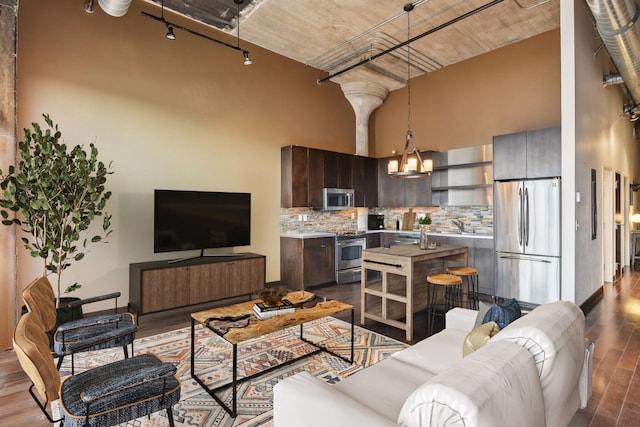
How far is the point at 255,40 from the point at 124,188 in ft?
10.6

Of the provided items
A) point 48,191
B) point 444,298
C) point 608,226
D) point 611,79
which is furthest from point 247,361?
point 608,226

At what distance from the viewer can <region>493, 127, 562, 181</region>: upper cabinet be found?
193 inches

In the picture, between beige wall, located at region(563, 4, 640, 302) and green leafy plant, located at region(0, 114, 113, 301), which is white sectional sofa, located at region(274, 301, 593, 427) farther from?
green leafy plant, located at region(0, 114, 113, 301)

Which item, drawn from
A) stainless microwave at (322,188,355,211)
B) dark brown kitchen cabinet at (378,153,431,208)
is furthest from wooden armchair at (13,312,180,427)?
dark brown kitchen cabinet at (378,153,431,208)

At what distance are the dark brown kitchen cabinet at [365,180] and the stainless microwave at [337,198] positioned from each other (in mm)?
209

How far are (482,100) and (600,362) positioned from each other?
4.74m

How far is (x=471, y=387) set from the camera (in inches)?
43.9

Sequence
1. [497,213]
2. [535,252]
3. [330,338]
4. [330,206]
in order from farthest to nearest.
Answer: [330,206] → [497,213] → [535,252] → [330,338]

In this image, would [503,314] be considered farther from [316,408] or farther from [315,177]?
[315,177]

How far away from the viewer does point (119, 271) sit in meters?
4.61

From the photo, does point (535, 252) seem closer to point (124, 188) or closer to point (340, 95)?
point (340, 95)

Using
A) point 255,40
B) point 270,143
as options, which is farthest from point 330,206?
point 255,40

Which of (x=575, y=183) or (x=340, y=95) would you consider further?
(x=340, y=95)

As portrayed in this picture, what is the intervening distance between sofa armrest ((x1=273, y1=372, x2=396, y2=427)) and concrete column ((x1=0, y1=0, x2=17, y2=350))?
11.2 ft
